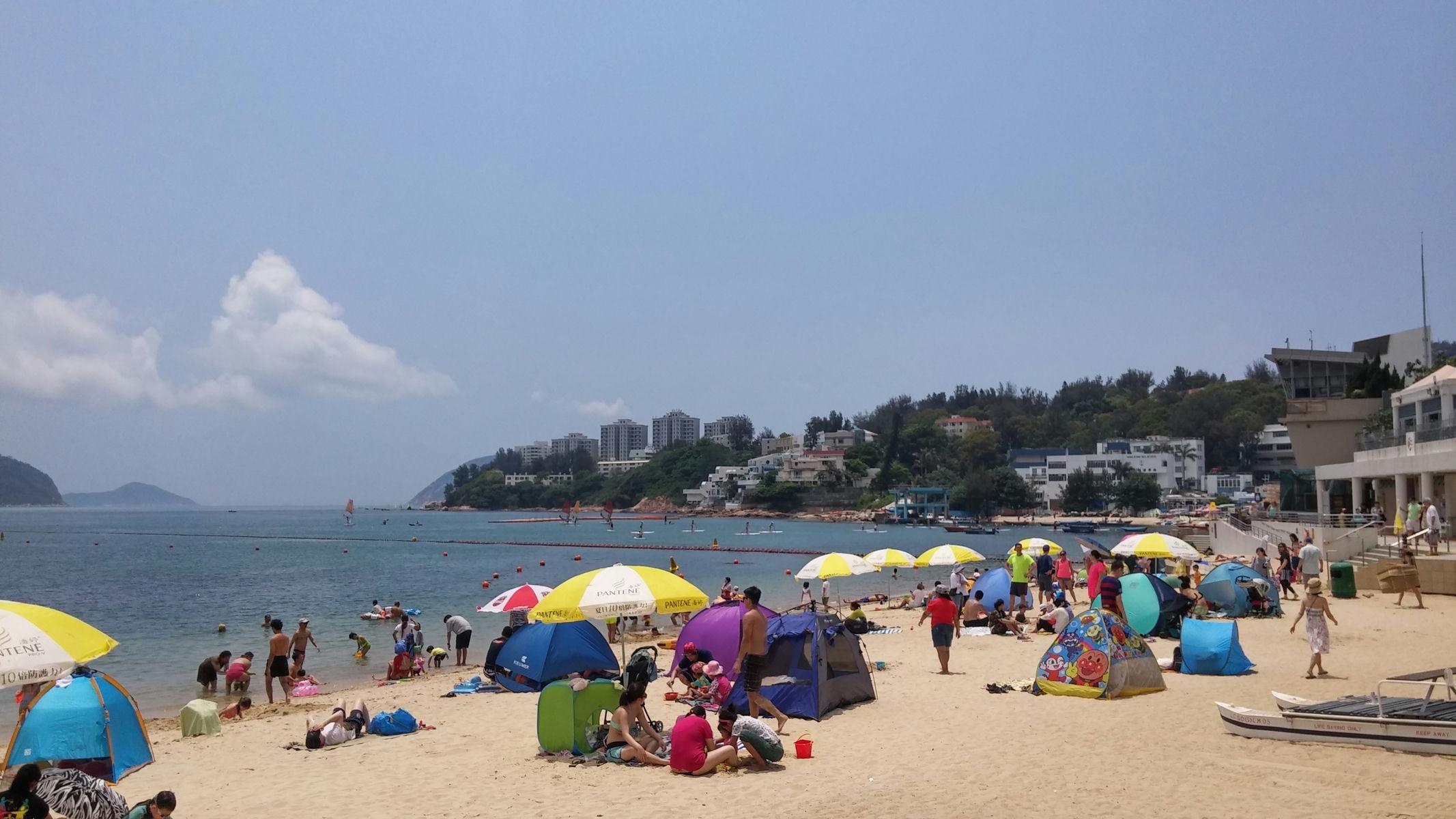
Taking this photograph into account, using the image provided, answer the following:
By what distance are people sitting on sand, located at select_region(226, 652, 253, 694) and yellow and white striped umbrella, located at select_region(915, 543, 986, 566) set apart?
557 inches

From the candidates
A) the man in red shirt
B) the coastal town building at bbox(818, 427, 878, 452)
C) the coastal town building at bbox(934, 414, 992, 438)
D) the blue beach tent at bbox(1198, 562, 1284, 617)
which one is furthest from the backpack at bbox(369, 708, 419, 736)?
the coastal town building at bbox(818, 427, 878, 452)

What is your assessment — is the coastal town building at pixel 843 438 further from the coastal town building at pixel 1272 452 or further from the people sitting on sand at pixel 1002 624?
the people sitting on sand at pixel 1002 624

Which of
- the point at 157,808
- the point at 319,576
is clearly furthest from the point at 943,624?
the point at 319,576

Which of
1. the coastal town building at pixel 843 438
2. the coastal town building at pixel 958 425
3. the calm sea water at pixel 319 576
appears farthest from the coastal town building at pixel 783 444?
the calm sea water at pixel 319 576

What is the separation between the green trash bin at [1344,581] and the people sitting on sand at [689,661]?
16.8m

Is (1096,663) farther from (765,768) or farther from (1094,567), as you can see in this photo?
(1094,567)

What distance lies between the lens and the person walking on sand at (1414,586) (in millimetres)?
19141

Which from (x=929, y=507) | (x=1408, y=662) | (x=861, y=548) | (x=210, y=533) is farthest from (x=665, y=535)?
(x=1408, y=662)

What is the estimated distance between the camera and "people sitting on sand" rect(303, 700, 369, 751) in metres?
10.7

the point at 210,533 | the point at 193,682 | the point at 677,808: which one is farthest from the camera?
the point at 210,533

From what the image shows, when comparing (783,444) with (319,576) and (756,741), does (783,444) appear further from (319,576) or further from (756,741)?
(756,741)

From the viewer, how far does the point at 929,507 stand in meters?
120

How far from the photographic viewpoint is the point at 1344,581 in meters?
21.4

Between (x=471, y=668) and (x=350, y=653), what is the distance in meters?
5.04
